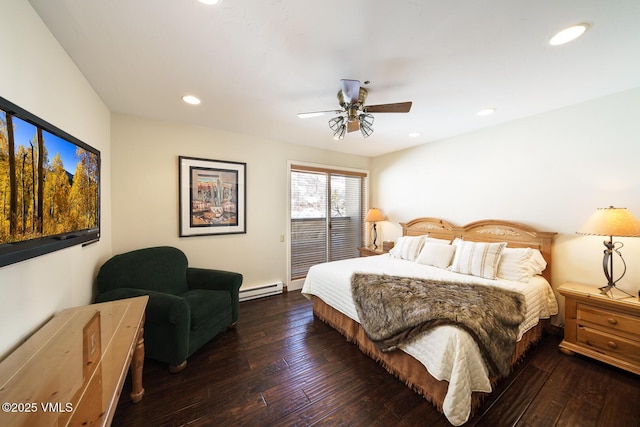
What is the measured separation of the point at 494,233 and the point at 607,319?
49.8 inches

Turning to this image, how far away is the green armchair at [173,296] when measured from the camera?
1.92 meters

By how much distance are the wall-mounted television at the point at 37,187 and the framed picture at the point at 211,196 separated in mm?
1301

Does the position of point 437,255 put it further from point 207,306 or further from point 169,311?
point 169,311

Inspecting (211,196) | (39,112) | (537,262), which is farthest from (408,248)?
(39,112)

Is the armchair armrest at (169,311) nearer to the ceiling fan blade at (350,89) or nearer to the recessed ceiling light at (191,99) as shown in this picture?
the recessed ceiling light at (191,99)

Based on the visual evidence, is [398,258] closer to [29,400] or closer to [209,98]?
[209,98]

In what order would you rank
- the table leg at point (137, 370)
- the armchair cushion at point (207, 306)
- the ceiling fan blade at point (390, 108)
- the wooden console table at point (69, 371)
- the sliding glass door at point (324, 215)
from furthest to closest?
the sliding glass door at point (324, 215) → the armchair cushion at point (207, 306) → the ceiling fan blade at point (390, 108) → the table leg at point (137, 370) → the wooden console table at point (69, 371)

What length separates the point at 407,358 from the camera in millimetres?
1838

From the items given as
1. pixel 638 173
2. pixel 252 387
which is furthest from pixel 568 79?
pixel 252 387

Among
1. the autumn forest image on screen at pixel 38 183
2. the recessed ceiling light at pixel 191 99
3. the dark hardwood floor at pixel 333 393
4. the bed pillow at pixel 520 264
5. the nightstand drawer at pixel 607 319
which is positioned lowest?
Result: the dark hardwood floor at pixel 333 393

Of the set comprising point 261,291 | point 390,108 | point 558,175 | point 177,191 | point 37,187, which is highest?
point 390,108

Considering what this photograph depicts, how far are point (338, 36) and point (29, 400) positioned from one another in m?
2.32

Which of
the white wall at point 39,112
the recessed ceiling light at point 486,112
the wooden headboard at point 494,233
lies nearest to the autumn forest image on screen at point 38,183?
the white wall at point 39,112

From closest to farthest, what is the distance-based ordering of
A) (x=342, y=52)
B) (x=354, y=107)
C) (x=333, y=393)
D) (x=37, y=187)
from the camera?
(x=37, y=187) < (x=342, y=52) < (x=333, y=393) < (x=354, y=107)
